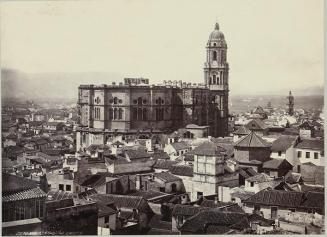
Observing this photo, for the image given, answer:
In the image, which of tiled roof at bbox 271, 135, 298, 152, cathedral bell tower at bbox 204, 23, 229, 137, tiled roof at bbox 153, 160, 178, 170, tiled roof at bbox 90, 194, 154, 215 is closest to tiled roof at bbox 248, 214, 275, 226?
tiled roof at bbox 90, 194, 154, 215

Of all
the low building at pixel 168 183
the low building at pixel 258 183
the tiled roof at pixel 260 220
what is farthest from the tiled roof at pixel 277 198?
the low building at pixel 168 183

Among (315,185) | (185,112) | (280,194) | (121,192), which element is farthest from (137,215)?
(185,112)

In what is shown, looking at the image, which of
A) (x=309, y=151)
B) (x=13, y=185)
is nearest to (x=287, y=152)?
(x=309, y=151)

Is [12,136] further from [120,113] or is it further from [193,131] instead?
[193,131]

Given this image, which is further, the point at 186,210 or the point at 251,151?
the point at 251,151

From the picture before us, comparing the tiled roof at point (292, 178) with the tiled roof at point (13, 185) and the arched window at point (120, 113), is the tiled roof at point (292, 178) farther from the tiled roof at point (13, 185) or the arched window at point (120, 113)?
the arched window at point (120, 113)

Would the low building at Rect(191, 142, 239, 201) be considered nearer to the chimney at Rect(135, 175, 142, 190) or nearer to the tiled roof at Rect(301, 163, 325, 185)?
the chimney at Rect(135, 175, 142, 190)

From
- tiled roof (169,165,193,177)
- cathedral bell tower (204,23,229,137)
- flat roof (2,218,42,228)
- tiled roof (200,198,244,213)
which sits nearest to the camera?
flat roof (2,218,42,228)
